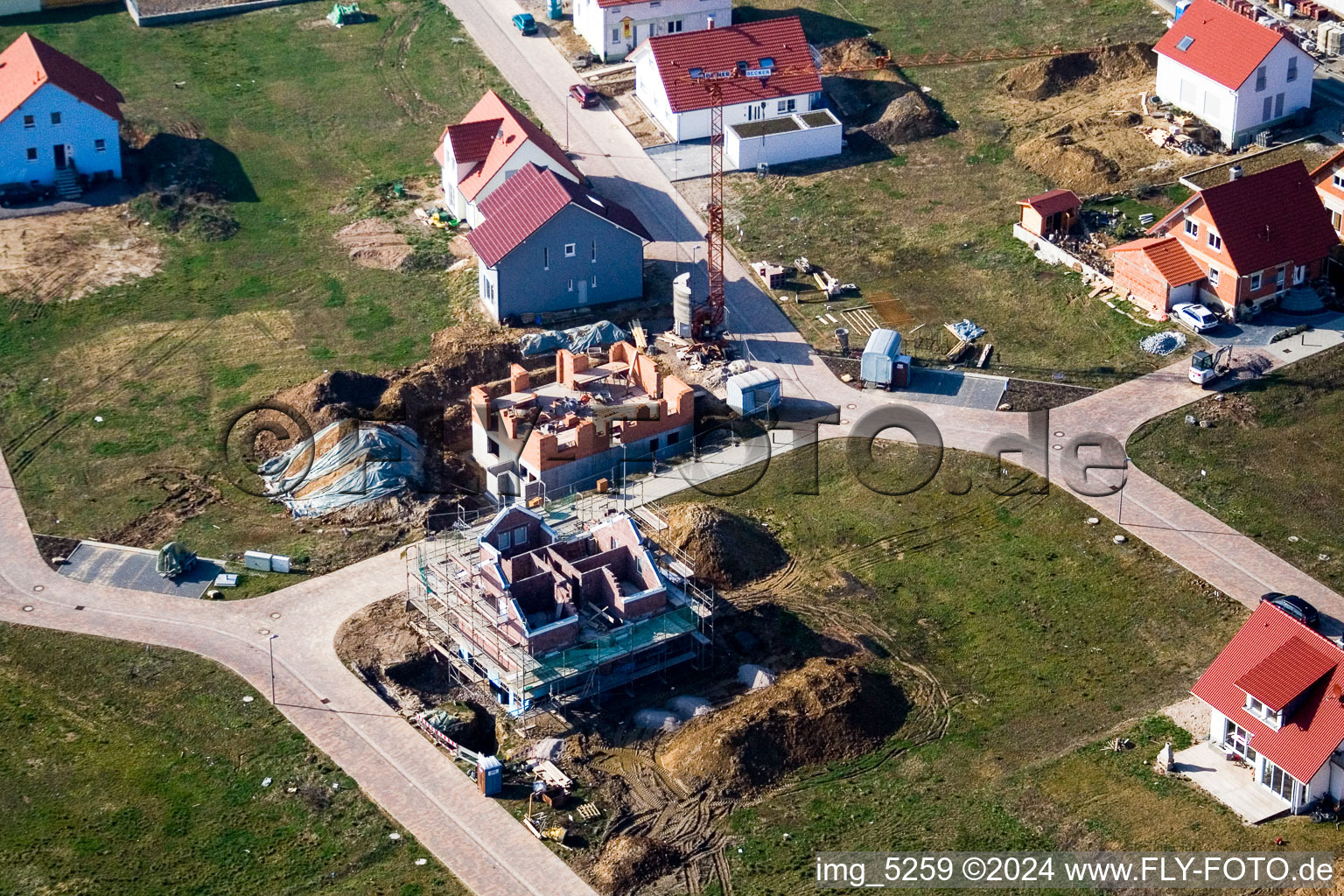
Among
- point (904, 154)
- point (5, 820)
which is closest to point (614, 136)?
point (904, 154)

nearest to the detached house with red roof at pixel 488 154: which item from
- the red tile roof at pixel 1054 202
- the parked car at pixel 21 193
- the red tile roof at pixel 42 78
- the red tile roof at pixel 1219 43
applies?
the red tile roof at pixel 42 78

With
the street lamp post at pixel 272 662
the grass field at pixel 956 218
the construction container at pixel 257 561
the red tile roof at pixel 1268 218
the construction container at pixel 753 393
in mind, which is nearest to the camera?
the street lamp post at pixel 272 662

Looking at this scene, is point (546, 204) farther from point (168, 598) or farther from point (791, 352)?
point (168, 598)

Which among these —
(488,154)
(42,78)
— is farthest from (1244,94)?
(42,78)

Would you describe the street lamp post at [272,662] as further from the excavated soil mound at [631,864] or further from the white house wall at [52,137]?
the white house wall at [52,137]

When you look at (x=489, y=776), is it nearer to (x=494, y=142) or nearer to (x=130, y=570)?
(x=130, y=570)
